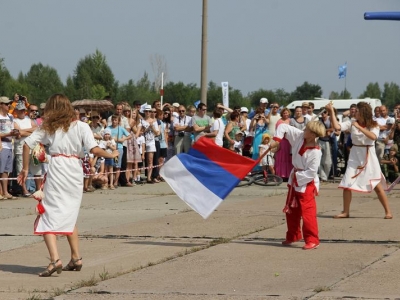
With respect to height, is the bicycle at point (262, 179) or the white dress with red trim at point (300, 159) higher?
the white dress with red trim at point (300, 159)

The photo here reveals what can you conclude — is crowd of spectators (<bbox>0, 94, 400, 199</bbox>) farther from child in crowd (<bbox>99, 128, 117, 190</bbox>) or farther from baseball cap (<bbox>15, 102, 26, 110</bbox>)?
baseball cap (<bbox>15, 102, 26, 110</bbox>)

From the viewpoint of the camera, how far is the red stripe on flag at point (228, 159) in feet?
36.8

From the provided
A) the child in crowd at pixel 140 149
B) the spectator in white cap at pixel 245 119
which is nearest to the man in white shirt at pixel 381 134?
the spectator in white cap at pixel 245 119

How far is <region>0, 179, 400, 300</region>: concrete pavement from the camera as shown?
812cm

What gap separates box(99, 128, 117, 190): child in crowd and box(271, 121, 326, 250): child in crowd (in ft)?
27.9

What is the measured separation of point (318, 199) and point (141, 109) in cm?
604

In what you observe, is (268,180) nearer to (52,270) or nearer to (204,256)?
(204,256)

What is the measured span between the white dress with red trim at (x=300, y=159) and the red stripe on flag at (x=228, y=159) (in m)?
0.48

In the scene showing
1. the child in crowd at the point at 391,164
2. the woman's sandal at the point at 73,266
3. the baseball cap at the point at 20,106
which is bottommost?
the woman's sandal at the point at 73,266

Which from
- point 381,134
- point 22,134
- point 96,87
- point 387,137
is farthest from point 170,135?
point 96,87

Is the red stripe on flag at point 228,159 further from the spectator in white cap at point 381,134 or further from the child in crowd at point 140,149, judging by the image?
the spectator in white cap at point 381,134

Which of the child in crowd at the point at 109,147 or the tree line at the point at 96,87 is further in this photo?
the tree line at the point at 96,87

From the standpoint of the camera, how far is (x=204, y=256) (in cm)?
1005

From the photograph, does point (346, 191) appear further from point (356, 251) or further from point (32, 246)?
point (32, 246)
